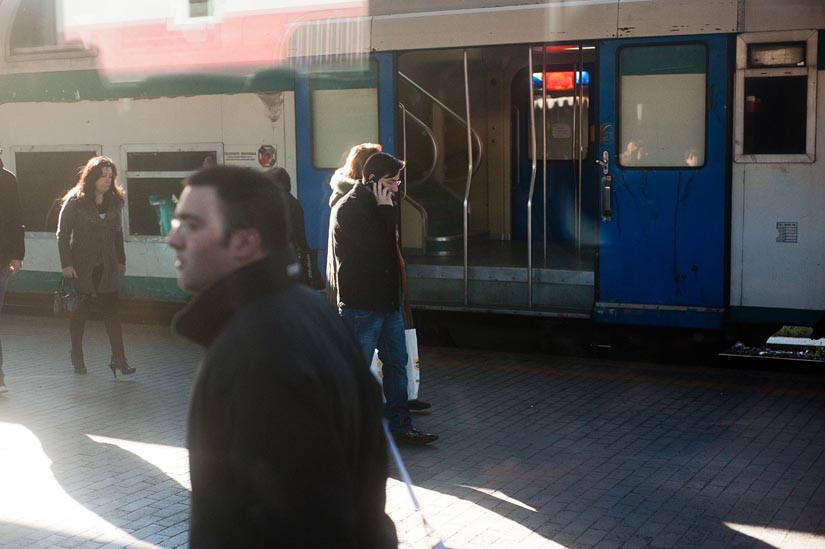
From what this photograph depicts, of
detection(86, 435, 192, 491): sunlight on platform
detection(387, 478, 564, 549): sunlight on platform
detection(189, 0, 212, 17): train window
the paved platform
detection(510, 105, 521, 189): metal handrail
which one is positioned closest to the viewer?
detection(387, 478, 564, 549): sunlight on platform

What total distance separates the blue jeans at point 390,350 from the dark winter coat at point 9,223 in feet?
9.79

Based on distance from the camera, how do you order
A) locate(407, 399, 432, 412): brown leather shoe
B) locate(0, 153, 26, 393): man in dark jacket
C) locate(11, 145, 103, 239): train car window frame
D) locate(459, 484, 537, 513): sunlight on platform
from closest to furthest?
locate(459, 484, 537, 513): sunlight on platform, locate(407, 399, 432, 412): brown leather shoe, locate(0, 153, 26, 393): man in dark jacket, locate(11, 145, 103, 239): train car window frame

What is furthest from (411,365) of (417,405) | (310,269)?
(310,269)

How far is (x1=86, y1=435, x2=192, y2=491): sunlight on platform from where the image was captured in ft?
20.6

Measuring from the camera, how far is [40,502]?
577 cm

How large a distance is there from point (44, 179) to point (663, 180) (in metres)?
6.53

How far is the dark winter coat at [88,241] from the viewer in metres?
8.77

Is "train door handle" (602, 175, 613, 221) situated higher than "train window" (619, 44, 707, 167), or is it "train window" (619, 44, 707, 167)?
"train window" (619, 44, 707, 167)

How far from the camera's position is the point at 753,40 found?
324 inches

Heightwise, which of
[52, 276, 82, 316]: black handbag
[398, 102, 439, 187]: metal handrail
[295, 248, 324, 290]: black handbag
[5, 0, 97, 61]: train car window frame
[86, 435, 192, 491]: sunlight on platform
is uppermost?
[5, 0, 97, 61]: train car window frame

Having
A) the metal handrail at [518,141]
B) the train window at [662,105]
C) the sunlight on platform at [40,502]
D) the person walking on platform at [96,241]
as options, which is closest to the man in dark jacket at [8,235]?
the person walking on platform at [96,241]

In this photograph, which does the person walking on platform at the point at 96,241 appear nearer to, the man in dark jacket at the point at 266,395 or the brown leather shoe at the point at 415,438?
the brown leather shoe at the point at 415,438

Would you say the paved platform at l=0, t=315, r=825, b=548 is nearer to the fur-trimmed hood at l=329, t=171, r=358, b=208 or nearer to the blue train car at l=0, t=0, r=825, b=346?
the blue train car at l=0, t=0, r=825, b=346

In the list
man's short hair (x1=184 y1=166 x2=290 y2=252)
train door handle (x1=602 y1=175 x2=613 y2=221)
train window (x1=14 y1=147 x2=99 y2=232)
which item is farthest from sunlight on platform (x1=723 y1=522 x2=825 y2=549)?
train window (x1=14 y1=147 x2=99 y2=232)
